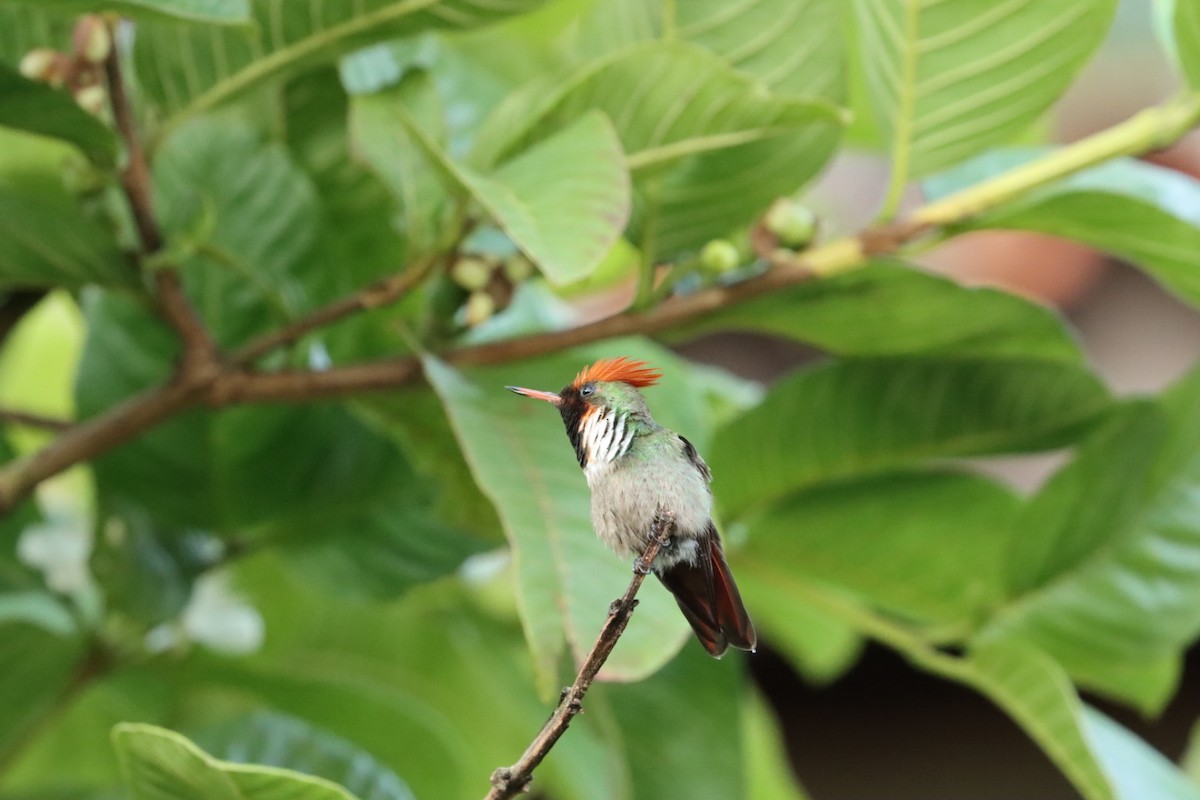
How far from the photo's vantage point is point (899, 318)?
0.59 m

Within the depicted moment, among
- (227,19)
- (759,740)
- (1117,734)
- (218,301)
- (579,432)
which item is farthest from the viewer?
(759,740)

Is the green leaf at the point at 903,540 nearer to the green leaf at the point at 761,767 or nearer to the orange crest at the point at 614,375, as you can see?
the green leaf at the point at 761,767

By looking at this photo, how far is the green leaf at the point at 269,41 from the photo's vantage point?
0.50m

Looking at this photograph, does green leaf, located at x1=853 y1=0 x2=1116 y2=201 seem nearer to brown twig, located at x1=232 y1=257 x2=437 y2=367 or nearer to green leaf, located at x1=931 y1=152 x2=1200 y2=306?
green leaf, located at x1=931 y1=152 x2=1200 y2=306

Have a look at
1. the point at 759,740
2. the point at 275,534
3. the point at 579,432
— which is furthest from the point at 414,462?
the point at 759,740

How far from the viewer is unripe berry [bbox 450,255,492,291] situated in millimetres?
516

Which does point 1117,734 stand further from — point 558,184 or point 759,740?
point 558,184

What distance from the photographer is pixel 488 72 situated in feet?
2.12

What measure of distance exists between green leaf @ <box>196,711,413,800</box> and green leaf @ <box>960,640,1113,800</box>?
0.86 feet

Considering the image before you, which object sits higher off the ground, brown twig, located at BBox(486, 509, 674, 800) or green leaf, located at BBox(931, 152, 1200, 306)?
brown twig, located at BBox(486, 509, 674, 800)

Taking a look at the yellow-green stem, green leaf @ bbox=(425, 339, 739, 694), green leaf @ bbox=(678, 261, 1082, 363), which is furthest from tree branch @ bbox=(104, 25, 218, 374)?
the yellow-green stem

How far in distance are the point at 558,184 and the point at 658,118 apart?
7cm

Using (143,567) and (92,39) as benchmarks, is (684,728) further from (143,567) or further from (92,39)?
(92,39)

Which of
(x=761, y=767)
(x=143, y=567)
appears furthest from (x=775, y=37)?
(x=761, y=767)
